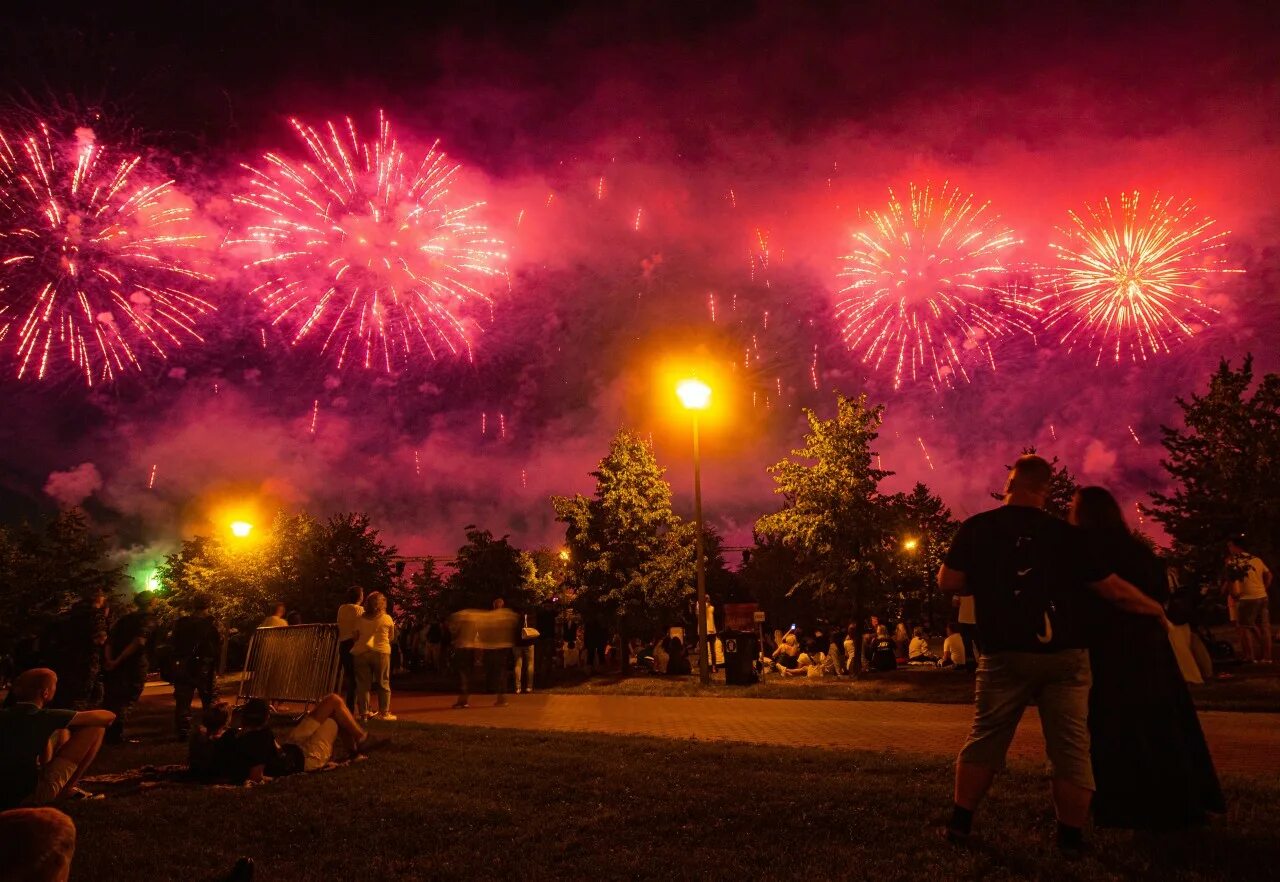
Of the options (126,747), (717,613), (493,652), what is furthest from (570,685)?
(126,747)

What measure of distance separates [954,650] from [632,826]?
14.4m

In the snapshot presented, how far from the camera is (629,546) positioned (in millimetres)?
25188

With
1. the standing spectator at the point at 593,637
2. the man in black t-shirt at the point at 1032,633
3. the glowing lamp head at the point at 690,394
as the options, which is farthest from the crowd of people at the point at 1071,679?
the standing spectator at the point at 593,637

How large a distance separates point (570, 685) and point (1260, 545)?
2282 centimetres

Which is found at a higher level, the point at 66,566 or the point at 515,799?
the point at 66,566

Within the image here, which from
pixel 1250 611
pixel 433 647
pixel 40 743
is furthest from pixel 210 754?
pixel 433 647

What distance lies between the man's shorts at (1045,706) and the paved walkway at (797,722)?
3227 mm

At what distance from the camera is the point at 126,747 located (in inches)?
396

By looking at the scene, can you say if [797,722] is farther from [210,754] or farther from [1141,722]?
[210,754]

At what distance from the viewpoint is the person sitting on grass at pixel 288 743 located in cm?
723

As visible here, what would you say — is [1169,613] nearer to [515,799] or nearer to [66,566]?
[515,799]

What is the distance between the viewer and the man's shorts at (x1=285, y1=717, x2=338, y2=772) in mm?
7645

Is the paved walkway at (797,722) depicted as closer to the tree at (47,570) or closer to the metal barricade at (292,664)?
the metal barricade at (292,664)

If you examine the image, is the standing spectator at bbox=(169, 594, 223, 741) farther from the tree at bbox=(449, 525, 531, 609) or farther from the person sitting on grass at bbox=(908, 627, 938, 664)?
the tree at bbox=(449, 525, 531, 609)
